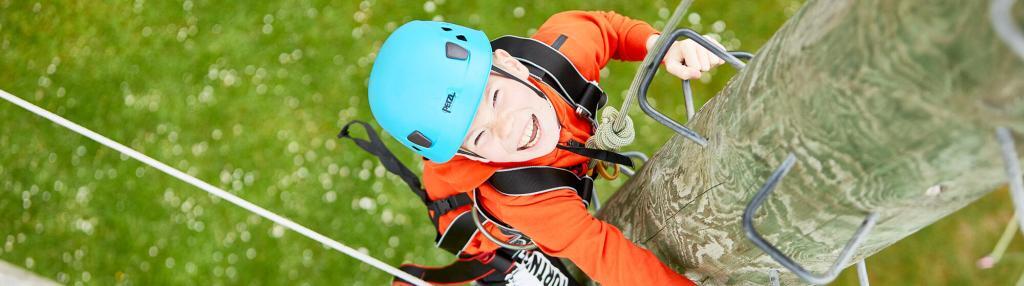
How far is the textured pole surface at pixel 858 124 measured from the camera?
65cm

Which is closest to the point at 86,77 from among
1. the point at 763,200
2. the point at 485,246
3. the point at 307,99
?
the point at 307,99

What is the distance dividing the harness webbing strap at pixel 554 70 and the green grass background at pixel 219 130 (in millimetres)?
1836

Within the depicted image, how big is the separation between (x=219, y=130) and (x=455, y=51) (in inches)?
134

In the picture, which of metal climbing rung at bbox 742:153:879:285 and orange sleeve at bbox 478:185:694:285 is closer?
metal climbing rung at bbox 742:153:879:285

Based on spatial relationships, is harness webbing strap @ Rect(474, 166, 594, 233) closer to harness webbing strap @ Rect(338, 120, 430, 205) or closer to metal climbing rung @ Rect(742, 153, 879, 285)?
harness webbing strap @ Rect(338, 120, 430, 205)

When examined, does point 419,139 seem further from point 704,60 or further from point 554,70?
point 704,60

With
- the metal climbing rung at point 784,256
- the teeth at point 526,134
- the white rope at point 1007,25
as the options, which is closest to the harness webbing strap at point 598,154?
the teeth at point 526,134

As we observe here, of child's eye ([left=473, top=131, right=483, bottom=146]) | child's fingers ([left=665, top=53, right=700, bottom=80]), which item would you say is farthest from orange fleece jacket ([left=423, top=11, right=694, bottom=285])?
child's fingers ([left=665, top=53, right=700, bottom=80])

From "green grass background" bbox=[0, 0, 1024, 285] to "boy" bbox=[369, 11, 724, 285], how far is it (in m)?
2.01

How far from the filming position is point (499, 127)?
1887 mm

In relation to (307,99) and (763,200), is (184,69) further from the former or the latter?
(763,200)

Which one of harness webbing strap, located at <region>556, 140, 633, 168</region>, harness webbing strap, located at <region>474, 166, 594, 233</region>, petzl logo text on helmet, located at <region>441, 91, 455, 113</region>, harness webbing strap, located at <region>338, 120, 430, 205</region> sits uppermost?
petzl logo text on helmet, located at <region>441, 91, 455, 113</region>

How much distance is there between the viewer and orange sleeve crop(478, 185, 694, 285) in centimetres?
177

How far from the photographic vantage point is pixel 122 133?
4867mm
